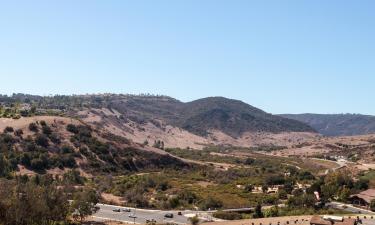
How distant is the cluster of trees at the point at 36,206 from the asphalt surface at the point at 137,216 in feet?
19.6

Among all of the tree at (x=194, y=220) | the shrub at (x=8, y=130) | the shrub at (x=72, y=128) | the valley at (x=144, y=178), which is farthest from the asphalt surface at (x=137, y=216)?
the shrub at (x=72, y=128)

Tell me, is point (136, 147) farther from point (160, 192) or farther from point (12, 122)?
point (160, 192)

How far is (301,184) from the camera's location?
421 ft

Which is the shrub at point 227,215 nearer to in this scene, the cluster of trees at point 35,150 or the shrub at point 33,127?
the cluster of trees at point 35,150

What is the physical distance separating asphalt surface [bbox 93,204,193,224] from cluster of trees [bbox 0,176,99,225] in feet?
19.6

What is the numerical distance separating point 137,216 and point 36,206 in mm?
24544

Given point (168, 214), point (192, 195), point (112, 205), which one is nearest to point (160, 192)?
point (192, 195)

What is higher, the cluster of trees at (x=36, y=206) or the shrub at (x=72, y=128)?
the shrub at (x=72, y=128)

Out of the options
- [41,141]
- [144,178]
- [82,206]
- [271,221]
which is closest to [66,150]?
[41,141]

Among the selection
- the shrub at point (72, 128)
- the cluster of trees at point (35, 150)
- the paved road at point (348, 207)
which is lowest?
the paved road at point (348, 207)

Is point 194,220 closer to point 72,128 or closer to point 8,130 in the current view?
point 8,130

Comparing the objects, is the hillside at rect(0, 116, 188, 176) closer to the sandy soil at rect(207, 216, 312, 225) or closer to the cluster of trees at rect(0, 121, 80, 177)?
the cluster of trees at rect(0, 121, 80, 177)

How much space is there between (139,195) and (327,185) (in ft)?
133

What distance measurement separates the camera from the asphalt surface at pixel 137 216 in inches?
3115
